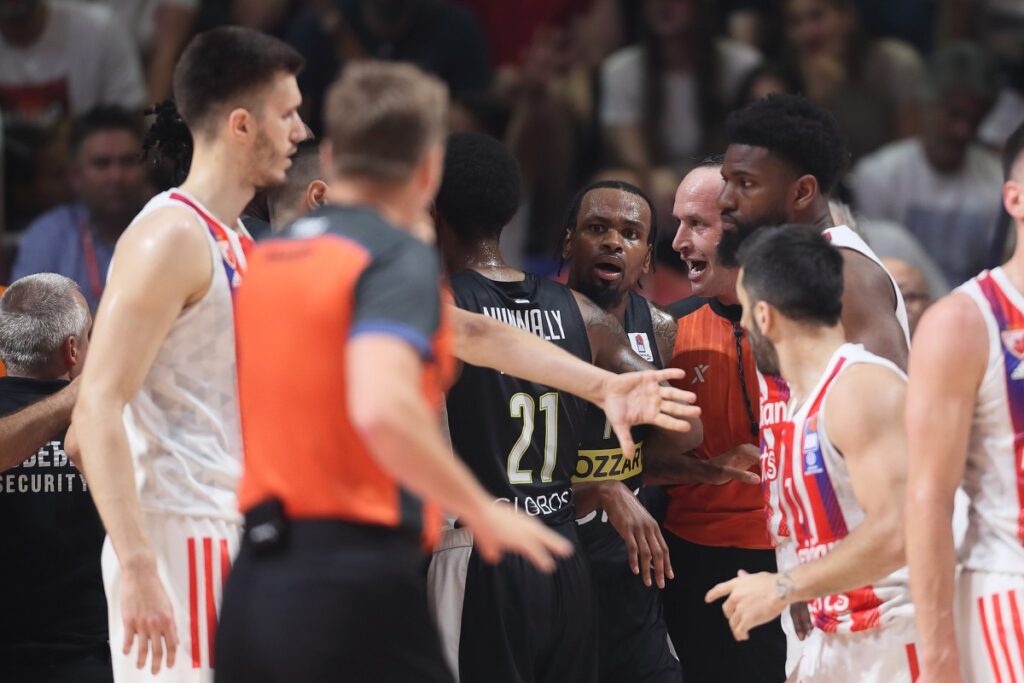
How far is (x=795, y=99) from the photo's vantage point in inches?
201

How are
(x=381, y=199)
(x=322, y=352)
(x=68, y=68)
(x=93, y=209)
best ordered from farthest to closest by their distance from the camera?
(x=68, y=68) < (x=93, y=209) < (x=381, y=199) < (x=322, y=352)

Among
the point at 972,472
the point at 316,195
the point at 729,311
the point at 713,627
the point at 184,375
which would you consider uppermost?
the point at 316,195

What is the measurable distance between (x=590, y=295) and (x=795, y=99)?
38.1 inches

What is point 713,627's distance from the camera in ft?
17.2

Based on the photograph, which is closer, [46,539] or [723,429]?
[46,539]

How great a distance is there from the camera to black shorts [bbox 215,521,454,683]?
3084 mm

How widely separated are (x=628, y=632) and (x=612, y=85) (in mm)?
5059

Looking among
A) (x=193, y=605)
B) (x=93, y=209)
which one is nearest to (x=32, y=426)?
(x=193, y=605)

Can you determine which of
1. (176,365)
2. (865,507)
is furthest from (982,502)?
(176,365)

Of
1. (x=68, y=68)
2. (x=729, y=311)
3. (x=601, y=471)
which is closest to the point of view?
(x=601, y=471)

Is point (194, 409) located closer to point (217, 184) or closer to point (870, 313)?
point (217, 184)

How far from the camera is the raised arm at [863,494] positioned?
380cm

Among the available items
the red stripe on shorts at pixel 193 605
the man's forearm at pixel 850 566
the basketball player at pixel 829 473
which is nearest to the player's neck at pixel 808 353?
the basketball player at pixel 829 473

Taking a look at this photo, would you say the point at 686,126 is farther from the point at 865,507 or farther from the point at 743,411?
the point at 865,507
